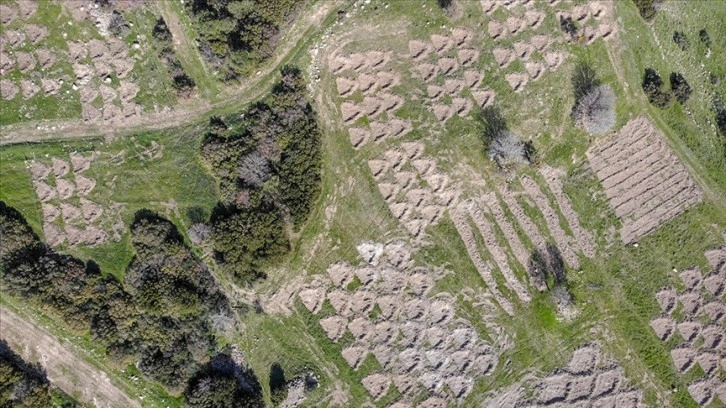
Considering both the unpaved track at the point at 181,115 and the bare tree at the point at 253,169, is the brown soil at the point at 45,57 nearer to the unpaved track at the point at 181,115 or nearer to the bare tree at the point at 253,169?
the unpaved track at the point at 181,115

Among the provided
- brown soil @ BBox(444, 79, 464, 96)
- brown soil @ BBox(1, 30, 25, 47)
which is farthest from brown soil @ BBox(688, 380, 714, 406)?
brown soil @ BBox(1, 30, 25, 47)

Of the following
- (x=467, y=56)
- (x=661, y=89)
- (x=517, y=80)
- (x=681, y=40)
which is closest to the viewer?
(x=467, y=56)

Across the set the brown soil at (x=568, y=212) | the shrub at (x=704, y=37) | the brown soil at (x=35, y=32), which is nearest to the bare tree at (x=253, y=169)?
the brown soil at (x=35, y=32)

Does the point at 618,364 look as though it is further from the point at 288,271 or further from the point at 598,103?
the point at 288,271

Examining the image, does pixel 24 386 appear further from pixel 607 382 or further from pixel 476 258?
pixel 607 382

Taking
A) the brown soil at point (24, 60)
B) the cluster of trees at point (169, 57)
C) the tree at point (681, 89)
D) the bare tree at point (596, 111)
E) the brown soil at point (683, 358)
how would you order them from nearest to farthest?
1. the brown soil at point (24, 60)
2. the cluster of trees at point (169, 57)
3. the bare tree at point (596, 111)
4. the brown soil at point (683, 358)
5. the tree at point (681, 89)

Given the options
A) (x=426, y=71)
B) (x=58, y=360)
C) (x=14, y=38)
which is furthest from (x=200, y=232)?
(x=426, y=71)
